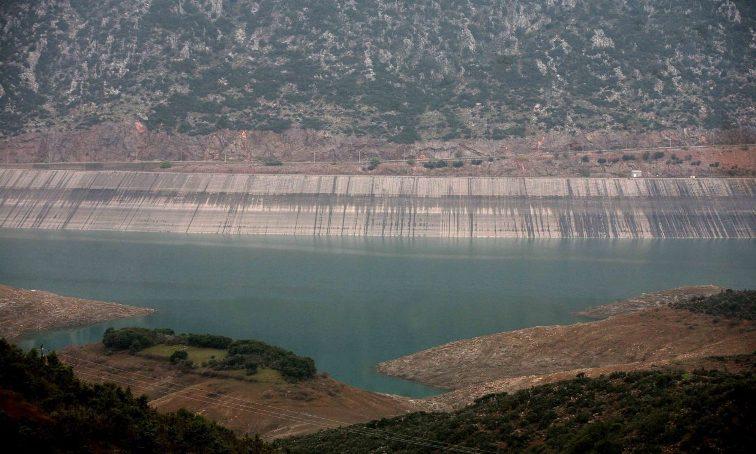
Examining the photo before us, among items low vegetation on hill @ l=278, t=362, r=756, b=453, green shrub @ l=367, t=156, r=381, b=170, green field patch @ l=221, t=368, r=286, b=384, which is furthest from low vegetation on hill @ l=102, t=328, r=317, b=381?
green shrub @ l=367, t=156, r=381, b=170

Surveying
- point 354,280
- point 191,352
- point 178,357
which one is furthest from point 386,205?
point 178,357

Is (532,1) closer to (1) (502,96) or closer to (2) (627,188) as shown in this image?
(1) (502,96)

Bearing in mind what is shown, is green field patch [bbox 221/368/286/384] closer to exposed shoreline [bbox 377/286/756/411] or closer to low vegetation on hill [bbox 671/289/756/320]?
exposed shoreline [bbox 377/286/756/411]

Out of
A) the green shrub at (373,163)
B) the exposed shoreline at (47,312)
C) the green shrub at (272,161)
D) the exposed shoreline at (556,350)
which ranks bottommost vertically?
the green shrub at (272,161)

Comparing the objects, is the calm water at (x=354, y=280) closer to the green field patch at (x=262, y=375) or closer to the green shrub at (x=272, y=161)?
the green field patch at (x=262, y=375)

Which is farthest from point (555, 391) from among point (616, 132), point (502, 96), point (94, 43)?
point (94, 43)

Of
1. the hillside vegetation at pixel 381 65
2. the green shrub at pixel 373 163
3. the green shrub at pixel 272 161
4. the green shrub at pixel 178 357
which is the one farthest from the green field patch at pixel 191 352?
the hillside vegetation at pixel 381 65
